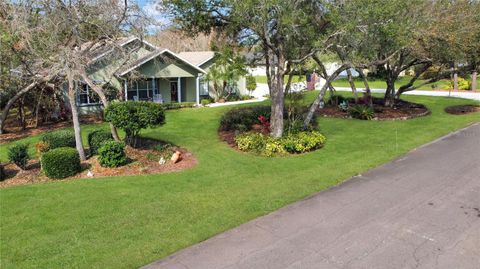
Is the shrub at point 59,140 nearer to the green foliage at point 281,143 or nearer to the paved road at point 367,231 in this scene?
the green foliage at point 281,143

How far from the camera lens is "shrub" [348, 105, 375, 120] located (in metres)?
19.9

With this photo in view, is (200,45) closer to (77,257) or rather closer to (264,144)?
(264,144)

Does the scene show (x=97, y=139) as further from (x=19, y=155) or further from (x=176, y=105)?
(x=176, y=105)

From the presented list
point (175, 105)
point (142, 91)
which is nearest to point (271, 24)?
point (175, 105)

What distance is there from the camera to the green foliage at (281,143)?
13227 mm

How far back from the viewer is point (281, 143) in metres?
13.4

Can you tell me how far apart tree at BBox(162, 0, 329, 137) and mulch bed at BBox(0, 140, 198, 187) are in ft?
13.9

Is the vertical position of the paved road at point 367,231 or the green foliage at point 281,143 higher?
the green foliage at point 281,143

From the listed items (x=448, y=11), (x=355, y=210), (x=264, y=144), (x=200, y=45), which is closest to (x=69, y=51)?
(x=264, y=144)

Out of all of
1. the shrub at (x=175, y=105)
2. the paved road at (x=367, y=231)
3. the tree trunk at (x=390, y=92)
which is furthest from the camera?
the shrub at (x=175, y=105)

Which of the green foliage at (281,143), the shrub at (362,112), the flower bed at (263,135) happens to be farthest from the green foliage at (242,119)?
the shrub at (362,112)

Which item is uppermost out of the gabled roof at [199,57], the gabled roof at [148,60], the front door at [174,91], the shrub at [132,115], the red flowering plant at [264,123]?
the gabled roof at [199,57]

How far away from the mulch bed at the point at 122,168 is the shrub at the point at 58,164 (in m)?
0.19

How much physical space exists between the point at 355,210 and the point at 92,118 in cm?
1818
